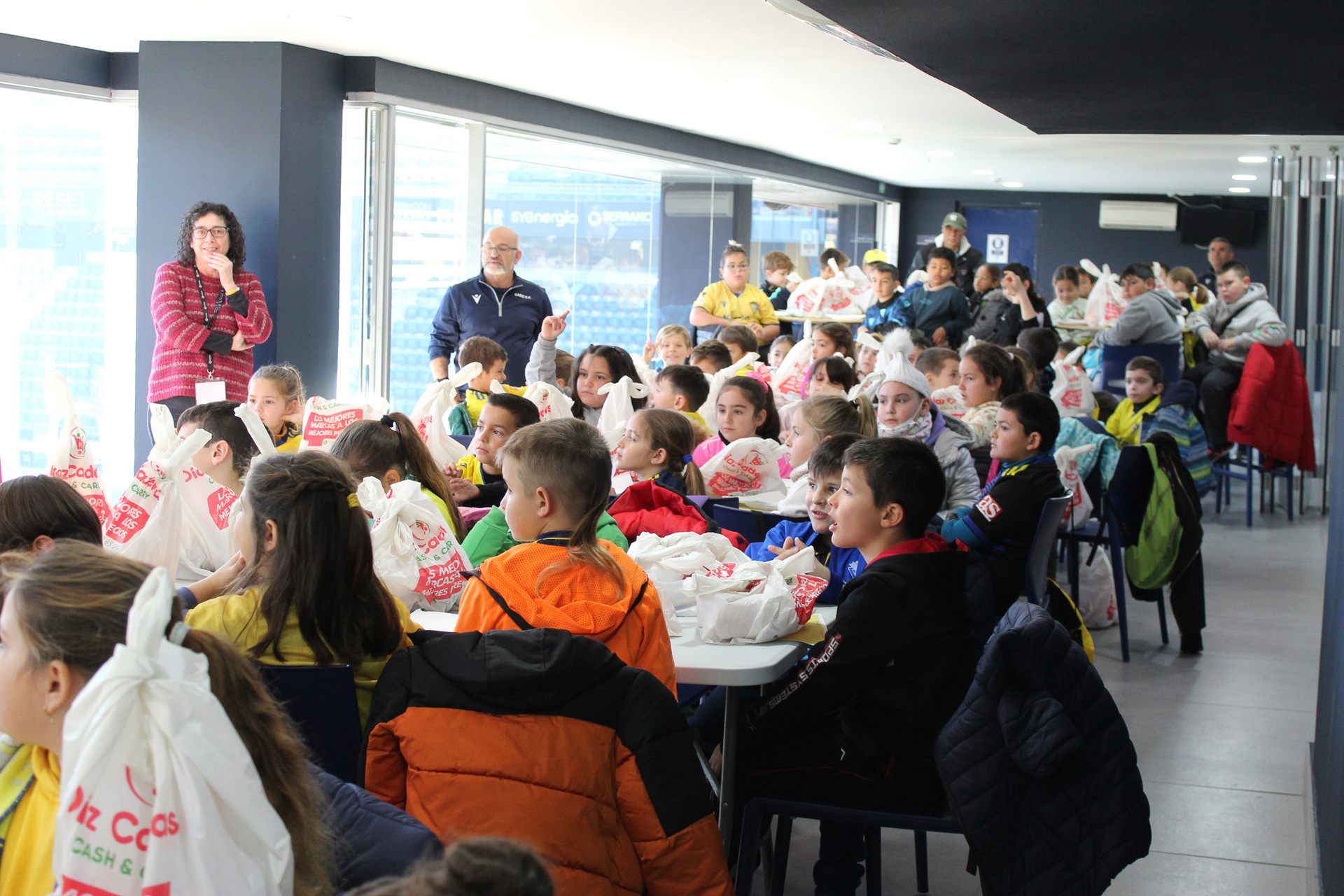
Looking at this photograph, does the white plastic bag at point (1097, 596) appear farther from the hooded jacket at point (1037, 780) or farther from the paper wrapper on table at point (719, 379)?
the hooded jacket at point (1037, 780)

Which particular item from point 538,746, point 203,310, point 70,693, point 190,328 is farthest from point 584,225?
point 70,693

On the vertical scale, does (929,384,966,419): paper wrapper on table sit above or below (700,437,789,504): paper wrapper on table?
above

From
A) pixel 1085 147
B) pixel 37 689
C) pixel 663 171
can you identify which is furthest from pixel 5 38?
pixel 1085 147

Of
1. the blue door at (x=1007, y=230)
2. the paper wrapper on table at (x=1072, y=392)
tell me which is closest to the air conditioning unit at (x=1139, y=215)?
the blue door at (x=1007, y=230)

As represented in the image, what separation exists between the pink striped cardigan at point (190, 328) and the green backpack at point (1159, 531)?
389 centimetres

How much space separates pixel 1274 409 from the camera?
7664 mm

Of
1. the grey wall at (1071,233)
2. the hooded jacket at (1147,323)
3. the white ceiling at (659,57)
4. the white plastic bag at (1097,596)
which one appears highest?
the grey wall at (1071,233)

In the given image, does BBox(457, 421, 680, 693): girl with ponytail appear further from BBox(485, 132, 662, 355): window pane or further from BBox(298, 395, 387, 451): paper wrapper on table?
BBox(485, 132, 662, 355): window pane

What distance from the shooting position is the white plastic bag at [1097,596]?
5199mm

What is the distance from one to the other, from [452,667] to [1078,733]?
1047mm

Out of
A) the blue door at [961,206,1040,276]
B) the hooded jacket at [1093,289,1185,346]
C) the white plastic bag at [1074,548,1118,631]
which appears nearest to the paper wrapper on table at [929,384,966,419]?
the white plastic bag at [1074,548,1118,631]

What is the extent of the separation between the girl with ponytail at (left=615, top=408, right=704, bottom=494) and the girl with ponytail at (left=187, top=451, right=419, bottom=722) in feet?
5.34

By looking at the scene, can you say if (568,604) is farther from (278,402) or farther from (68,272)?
(68,272)

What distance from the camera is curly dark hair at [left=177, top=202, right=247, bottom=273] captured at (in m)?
5.38
